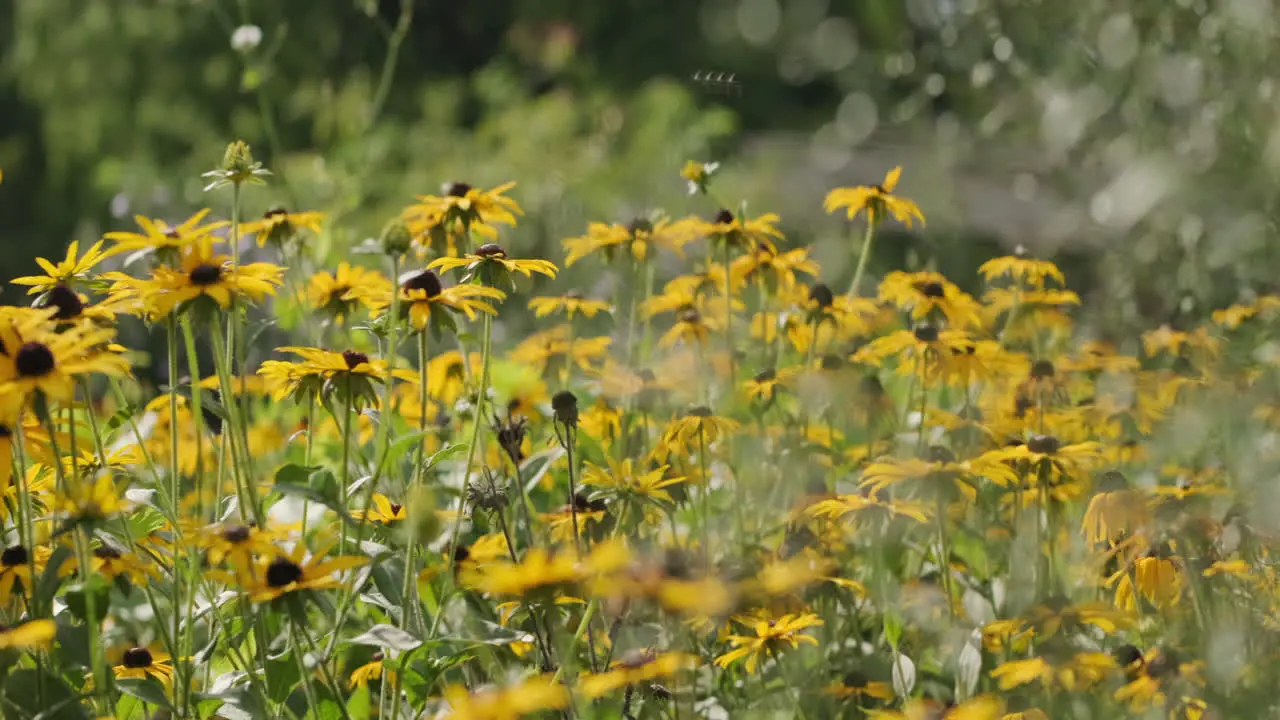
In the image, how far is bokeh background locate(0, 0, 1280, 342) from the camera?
266cm

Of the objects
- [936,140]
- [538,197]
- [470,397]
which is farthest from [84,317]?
[538,197]

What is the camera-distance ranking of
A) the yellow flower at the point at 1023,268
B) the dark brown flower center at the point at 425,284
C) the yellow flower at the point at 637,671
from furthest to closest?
the yellow flower at the point at 1023,268
the dark brown flower center at the point at 425,284
the yellow flower at the point at 637,671

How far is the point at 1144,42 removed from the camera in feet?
9.39

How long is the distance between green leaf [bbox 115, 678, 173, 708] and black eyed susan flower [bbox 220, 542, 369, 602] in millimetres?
179

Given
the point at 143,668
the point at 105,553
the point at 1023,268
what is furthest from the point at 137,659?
the point at 1023,268

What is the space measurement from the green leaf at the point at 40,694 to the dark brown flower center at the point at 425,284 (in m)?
0.53

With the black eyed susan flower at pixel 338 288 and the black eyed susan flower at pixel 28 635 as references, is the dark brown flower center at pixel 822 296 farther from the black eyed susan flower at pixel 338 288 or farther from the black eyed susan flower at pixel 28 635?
the black eyed susan flower at pixel 28 635

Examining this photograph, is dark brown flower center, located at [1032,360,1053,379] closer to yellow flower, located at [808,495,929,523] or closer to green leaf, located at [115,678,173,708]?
yellow flower, located at [808,495,929,523]

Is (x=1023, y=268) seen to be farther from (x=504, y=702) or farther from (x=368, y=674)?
(x=504, y=702)

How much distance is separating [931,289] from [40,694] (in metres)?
1.46

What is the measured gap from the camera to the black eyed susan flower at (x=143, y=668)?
1522mm

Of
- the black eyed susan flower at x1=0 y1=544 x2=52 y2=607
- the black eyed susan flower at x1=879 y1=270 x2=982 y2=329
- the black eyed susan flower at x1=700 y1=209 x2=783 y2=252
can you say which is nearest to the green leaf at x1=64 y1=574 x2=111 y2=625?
the black eyed susan flower at x1=0 y1=544 x2=52 y2=607

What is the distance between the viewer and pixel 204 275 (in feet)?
4.39

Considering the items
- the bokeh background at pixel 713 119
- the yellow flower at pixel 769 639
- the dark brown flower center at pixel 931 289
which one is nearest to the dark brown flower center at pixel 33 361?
the yellow flower at pixel 769 639
